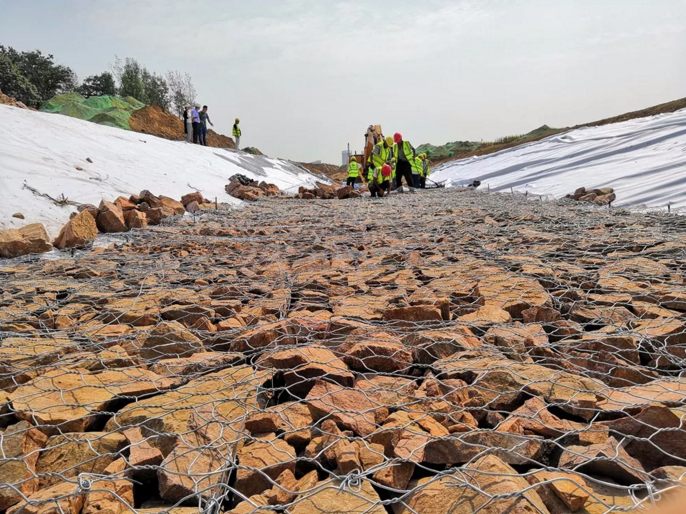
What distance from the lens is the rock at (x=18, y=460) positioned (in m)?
1.09

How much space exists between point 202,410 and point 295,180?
15069mm

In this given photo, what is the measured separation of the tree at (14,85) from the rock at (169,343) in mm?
25260

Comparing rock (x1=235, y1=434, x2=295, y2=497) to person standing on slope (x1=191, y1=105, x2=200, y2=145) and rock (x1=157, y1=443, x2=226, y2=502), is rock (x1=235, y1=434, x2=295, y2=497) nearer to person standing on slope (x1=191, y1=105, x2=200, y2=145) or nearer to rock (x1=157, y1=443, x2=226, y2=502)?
rock (x1=157, y1=443, x2=226, y2=502)

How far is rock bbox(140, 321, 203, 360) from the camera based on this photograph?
1956mm

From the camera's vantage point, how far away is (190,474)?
3.71 feet

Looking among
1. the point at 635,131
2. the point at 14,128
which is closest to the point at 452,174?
the point at 635,131

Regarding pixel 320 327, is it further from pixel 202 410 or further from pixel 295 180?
pixel 295 180

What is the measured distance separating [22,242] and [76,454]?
139 inches

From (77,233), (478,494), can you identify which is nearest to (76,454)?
(478,494)

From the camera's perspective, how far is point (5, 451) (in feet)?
4.08

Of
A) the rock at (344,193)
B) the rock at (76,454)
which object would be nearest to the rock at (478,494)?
the rock at (76,454)

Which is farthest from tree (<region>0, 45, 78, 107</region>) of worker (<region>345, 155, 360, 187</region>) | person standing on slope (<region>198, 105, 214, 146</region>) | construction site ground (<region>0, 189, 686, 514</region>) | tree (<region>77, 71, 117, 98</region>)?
construction site ground (<region>0, 189, 686, 514</region>)

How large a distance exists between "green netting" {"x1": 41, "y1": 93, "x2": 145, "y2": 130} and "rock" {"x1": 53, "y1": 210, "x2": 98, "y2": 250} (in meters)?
16.1

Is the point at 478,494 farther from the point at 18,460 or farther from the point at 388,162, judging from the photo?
the point at 388,162
